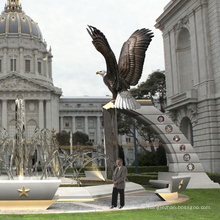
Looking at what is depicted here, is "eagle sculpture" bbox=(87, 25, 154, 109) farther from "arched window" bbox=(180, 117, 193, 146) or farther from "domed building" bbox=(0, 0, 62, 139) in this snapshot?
"domed building" bbox=(0, 0, 62, 139)

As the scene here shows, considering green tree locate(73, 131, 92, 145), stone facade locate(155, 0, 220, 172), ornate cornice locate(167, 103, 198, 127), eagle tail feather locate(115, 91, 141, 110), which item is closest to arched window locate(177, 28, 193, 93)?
stone facade locate(155, 0, 220, 172)

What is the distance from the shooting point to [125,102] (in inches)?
560

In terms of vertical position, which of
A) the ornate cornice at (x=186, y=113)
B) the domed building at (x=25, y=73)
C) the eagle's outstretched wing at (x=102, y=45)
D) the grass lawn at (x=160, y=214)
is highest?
the domed building at (x=25, y=73)

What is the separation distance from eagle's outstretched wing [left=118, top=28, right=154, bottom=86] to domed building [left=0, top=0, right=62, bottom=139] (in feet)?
223

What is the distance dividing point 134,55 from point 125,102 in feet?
6.52

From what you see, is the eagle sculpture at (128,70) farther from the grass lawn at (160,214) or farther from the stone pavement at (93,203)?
the grass lawn at (160,214)

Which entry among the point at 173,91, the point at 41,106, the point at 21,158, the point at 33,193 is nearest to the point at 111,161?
the point at 21,158

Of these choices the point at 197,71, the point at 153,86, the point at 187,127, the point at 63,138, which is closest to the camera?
the point at 197,71

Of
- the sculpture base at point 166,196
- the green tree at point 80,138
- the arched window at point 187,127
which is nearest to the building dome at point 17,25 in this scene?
the green tree at point 80,138

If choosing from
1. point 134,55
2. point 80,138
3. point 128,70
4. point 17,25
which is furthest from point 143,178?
point 17,25

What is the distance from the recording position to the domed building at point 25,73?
269 ft

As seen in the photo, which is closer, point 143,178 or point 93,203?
point 93,203

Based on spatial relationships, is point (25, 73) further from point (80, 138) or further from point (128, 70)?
point (128, 70)

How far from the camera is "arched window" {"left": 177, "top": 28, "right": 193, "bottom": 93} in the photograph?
101 ft
